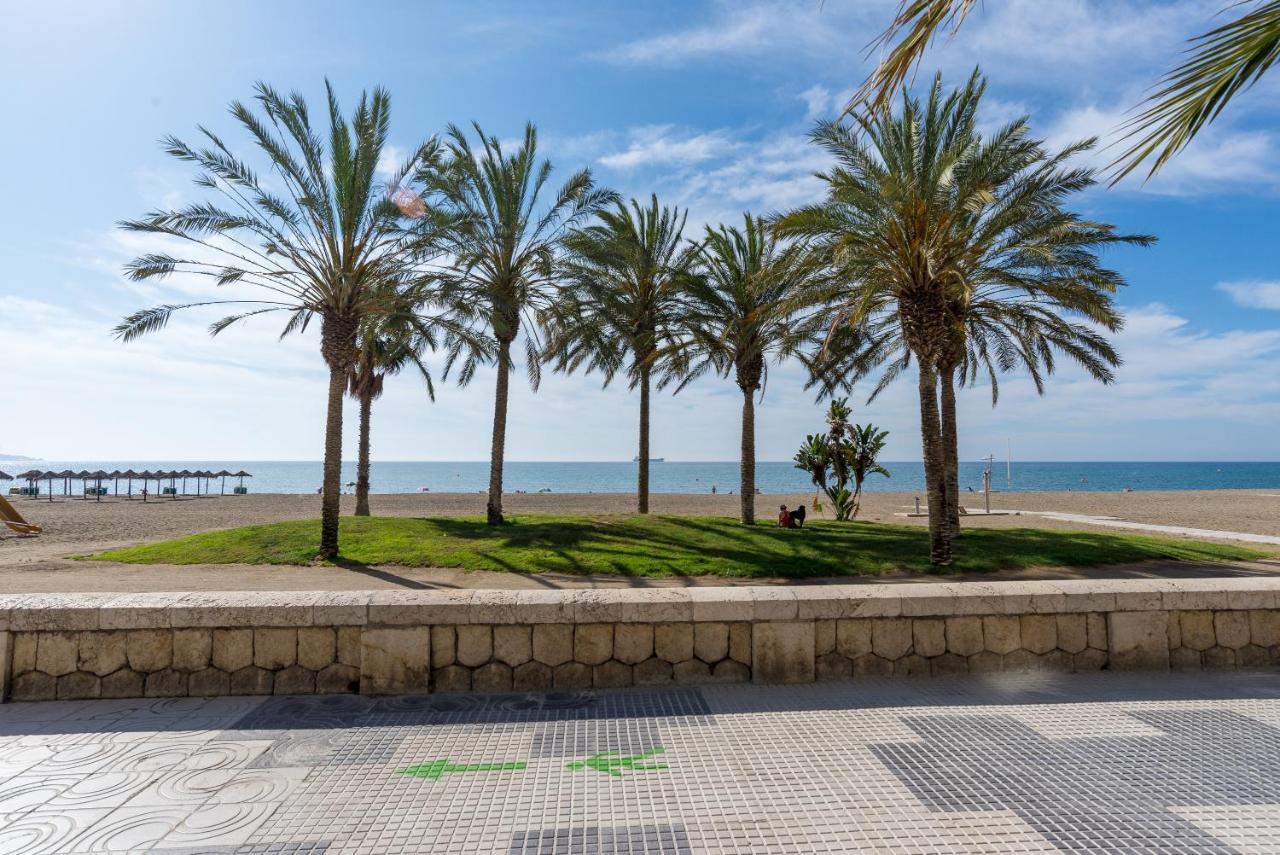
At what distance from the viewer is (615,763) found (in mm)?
3809

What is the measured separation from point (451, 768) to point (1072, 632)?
4671mm

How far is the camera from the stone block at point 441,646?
199 inches

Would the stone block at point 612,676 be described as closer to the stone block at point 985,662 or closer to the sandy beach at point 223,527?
the stone block at point 985,662

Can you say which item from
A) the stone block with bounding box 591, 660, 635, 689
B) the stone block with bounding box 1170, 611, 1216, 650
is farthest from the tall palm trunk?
the stone block with bounding box 1170, 611, 1216, 650

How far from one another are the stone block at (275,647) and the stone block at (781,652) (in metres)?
3.29

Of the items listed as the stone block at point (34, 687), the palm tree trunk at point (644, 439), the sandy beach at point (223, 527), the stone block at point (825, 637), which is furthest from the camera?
the palm tree trunk at point (644, 439)

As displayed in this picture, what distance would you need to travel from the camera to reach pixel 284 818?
3230 millimetres

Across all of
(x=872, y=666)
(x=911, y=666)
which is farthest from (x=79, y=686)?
(x=911, y=666)

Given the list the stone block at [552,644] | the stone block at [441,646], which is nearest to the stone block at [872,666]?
the stone block at [552,644]

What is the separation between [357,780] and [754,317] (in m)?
14.7

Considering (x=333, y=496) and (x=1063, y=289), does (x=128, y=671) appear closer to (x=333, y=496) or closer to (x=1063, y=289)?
(x=333, y=496)

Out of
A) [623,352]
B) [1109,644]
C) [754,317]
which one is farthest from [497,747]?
[623,352]

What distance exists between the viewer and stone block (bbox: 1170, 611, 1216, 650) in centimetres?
560

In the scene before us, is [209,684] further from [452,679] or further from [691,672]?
[691,672]
